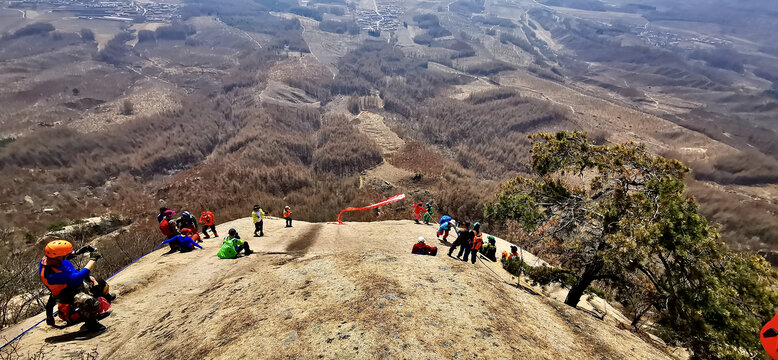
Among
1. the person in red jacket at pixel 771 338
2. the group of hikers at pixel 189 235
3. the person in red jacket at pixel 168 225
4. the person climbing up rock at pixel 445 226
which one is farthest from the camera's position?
the person climbing up rock at pixel 445 226

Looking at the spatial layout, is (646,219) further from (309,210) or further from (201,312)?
(309,210)

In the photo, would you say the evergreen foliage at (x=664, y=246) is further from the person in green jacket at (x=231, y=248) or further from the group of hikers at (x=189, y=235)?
the group of hikers at (x=189, y=235)

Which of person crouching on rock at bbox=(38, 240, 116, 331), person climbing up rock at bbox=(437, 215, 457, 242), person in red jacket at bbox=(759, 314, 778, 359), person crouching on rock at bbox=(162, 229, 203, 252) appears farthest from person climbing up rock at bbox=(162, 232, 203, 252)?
person in red jacket at bbox=(759, 314, 778, 359)

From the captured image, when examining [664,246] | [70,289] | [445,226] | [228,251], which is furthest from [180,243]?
[664,246]

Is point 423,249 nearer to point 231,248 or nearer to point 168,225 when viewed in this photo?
point 231,248

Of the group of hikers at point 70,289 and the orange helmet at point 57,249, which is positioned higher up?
the orange helmet at point 57,249

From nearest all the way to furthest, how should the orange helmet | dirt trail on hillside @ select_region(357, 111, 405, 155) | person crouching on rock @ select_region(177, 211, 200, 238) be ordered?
the orange helmet
person crouching on rock @ select_region(177, 211, 200, 238)
dirt trail on hillside @ select_region(357, 111, 405, 155)

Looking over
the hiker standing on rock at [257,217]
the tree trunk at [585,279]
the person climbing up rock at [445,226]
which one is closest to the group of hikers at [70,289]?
the hiker standing on rock at [257,217]

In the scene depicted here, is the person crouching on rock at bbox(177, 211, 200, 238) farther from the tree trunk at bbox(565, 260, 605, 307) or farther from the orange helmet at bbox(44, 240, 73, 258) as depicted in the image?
the tree trunk at bbox(565, 260, 605, 307)
